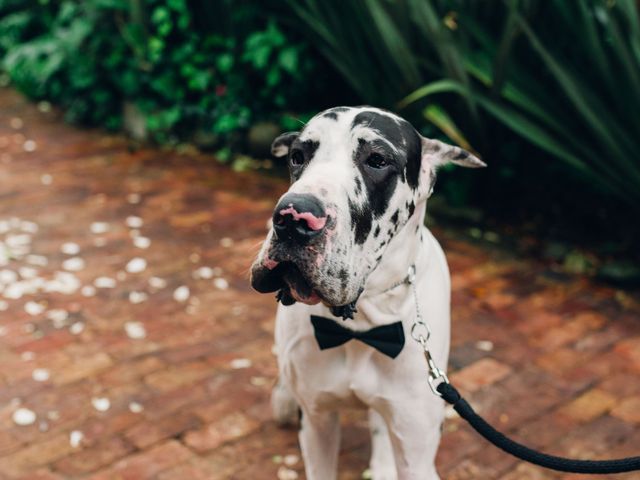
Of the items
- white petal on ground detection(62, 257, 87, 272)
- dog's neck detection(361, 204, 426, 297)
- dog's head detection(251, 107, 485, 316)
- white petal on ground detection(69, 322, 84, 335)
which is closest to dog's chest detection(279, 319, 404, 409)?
dog's neck detection(361, 204, 426, 297)

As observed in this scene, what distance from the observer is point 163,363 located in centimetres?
417

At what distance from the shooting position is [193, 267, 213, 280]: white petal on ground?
5.11 m

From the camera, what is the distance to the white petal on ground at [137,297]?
482cm

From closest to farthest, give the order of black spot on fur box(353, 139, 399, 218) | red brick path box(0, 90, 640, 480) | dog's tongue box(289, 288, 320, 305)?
dog's tongue box(289, 288, 320, 305)
black spot on fur box(353, 139, 399, 218)
red brick path box(0, 90, 640, 480)

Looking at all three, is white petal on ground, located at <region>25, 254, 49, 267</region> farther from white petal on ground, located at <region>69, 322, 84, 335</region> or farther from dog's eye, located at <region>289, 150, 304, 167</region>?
dog's eye, located at <region>289, 150, 304, 167</region>

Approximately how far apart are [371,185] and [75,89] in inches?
252

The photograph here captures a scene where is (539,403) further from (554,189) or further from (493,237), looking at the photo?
(554,189)

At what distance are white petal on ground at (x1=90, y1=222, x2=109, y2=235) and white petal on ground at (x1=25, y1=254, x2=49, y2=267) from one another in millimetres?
499

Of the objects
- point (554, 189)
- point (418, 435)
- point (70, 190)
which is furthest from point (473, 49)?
point (418, 435)

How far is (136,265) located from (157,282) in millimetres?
292

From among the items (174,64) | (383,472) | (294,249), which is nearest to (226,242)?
(174,64)

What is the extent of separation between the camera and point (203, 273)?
203 inches

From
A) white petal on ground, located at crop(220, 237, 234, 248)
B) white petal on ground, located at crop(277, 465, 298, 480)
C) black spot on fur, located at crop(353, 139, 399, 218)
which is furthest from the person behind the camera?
white petal on ground, located at crop(220, 237, 234, 248)

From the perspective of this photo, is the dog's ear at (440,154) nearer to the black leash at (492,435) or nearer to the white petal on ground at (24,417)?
the black leash at (492,435)
